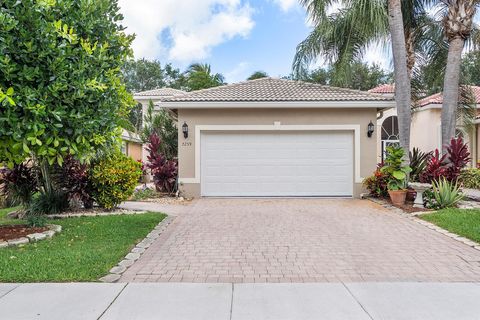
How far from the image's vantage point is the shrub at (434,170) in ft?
36.8

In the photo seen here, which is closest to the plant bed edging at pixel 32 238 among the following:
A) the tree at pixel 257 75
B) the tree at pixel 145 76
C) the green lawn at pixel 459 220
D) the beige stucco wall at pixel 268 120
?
the beige stucco wall at pixel 268 120

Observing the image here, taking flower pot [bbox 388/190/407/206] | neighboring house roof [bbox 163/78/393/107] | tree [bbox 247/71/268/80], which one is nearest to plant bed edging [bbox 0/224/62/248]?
neighboring house roof [bbox 163/78/393/107]

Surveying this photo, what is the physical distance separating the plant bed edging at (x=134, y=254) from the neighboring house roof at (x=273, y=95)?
541 cm

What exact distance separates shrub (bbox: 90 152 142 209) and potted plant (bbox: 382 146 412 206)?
7174 millimetres

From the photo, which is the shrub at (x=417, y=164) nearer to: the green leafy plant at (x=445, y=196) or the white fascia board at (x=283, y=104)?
the green leafy plant at (x=445, y=196)

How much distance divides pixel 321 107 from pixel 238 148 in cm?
311

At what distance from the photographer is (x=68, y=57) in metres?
6.68

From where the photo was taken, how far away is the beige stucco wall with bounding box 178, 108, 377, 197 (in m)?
13.1
